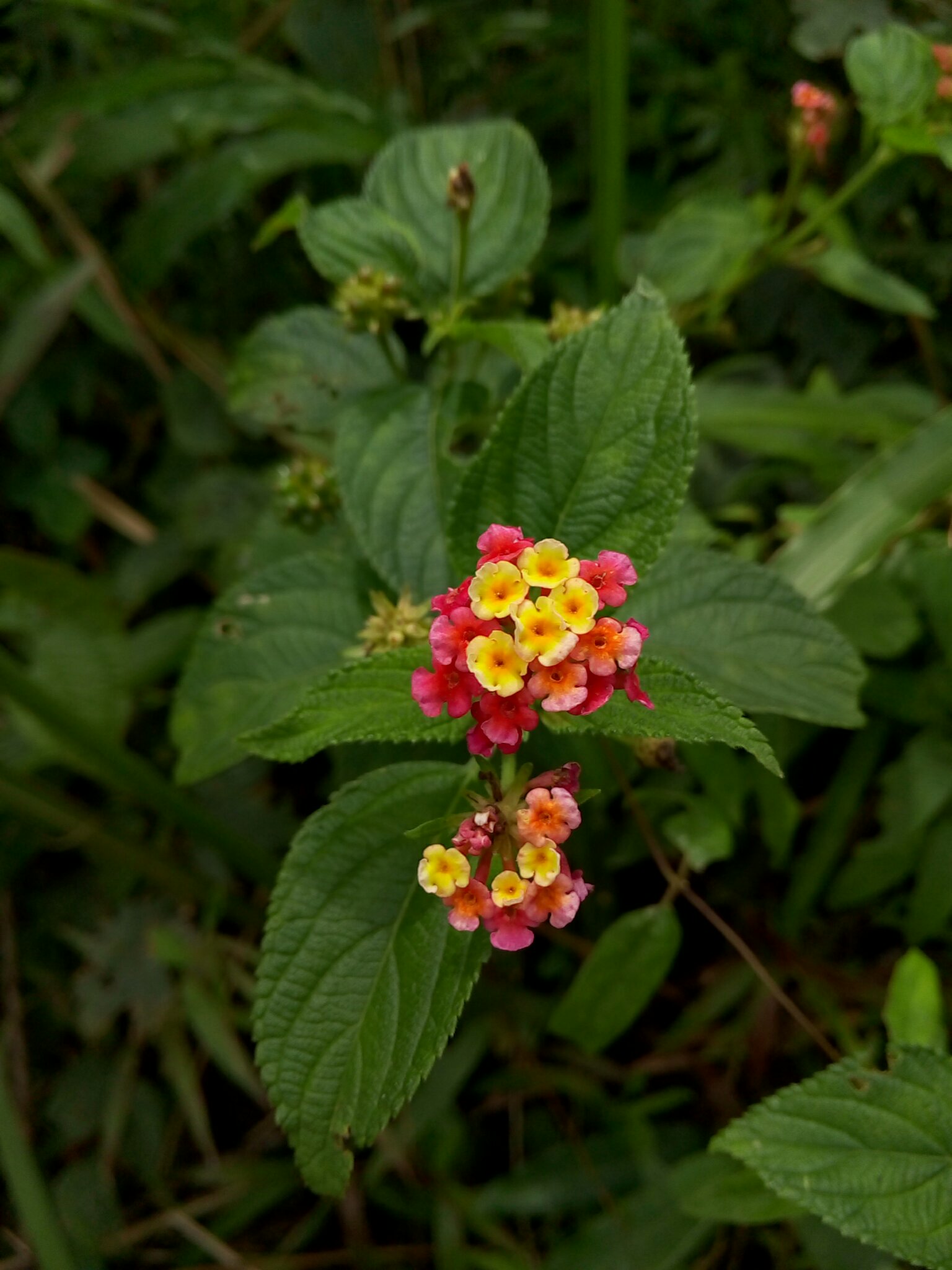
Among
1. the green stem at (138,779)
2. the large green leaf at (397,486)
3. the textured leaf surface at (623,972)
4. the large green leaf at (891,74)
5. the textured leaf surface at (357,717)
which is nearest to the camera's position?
the textured leaf surface at (357,717)

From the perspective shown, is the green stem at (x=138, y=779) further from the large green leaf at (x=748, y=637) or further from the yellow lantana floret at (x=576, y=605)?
the yellow lantana floret at (x=576, y=605)

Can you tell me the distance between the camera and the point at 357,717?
1.02 metres

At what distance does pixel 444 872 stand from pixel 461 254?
848 millimetres

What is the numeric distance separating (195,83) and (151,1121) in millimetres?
2079

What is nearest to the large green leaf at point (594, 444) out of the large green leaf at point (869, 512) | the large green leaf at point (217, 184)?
the large green leaf at point (869, 512)

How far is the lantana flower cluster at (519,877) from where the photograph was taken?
914mm

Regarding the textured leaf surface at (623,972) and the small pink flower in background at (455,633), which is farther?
the textured leaf surface at (623,972)

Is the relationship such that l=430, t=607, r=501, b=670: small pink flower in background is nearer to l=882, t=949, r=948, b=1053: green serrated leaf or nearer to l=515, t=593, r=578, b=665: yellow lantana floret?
l=515, t=593, r=578, b=665: yellow lantana floret

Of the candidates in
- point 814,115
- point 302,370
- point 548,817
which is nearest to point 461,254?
point 302,370

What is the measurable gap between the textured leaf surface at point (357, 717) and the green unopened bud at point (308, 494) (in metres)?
0.53

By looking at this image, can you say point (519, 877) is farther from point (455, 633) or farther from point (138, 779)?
point (138, 779)

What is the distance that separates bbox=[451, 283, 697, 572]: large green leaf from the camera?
112 cm

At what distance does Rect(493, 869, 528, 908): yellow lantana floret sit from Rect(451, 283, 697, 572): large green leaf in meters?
0.38

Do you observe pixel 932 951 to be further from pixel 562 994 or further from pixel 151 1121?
pixel 151 1121
